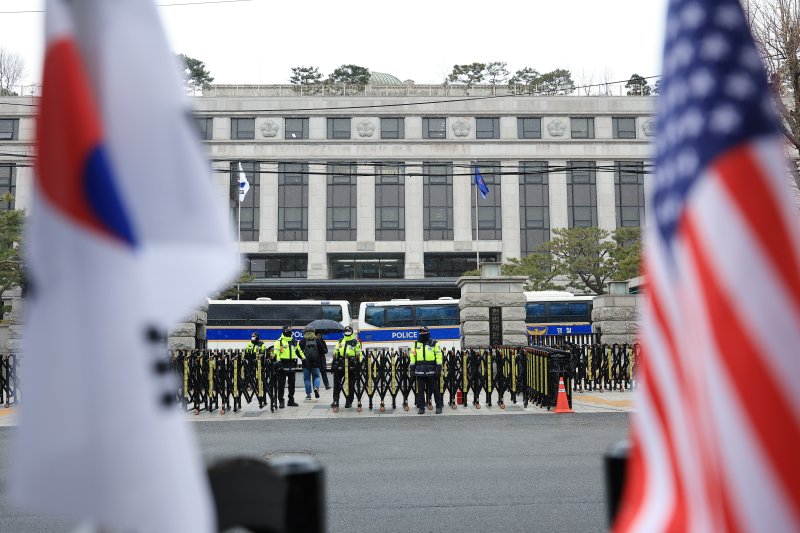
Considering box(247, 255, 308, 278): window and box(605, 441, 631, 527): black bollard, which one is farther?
box(247, 255, 308, 278): window

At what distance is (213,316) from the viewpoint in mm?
37281

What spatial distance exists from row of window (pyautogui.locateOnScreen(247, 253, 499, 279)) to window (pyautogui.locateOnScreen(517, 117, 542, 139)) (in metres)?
9.33

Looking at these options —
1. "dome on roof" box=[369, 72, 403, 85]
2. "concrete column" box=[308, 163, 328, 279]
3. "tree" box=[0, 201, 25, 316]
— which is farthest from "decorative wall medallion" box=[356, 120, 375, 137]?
"tree" box=[0, 201, 25, 316]

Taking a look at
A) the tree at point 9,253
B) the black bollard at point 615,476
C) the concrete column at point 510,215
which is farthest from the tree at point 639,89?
the black bollard at point 615,476

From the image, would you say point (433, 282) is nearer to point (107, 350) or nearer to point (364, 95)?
point (364, 95)

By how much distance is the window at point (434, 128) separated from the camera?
57.6 metres

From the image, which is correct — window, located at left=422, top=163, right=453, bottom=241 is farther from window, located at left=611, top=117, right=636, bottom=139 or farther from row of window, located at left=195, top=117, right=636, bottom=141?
window, located at left=611, top=117, right=636, bottom=139

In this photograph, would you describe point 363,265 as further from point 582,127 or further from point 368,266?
point 582,127

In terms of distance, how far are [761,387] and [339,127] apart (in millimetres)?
57419

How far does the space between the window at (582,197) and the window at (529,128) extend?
11.3ft

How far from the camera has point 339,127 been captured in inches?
2269

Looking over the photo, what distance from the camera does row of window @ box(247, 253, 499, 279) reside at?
58.8m

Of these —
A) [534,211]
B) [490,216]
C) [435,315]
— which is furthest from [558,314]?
[534,211]

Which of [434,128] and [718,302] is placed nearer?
[718,302]
